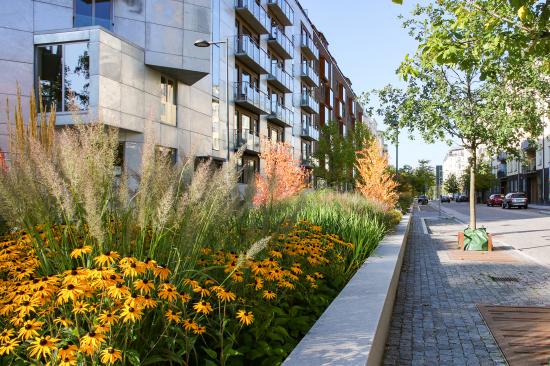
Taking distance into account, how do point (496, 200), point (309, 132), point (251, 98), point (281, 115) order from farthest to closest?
point (496, 200) → point (309, 132) → point (281, 115) → point (251, 98)

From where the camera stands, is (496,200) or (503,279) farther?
(496,200)

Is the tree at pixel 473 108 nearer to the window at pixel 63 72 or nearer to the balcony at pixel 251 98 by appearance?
the window at pixel 63 72

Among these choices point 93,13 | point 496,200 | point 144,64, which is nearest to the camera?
point 93,13

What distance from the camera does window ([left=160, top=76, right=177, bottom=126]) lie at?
68.4ft

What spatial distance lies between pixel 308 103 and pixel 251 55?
600 inches

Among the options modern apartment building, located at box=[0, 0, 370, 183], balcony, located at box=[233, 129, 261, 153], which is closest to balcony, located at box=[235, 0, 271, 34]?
modern apartment building, located at box=[0, 0, 370, 183]

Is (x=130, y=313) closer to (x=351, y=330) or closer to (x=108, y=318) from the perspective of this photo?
(x=108, y=318)

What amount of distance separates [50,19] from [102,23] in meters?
2.01

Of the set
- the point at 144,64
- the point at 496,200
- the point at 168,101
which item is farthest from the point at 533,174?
the point at 144,64

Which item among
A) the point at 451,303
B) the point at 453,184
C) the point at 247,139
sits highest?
the point at 247,139

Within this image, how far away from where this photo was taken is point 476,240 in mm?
12148

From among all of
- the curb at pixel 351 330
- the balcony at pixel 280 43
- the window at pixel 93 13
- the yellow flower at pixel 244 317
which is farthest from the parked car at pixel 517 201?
the yellow flower at pixel 244 317

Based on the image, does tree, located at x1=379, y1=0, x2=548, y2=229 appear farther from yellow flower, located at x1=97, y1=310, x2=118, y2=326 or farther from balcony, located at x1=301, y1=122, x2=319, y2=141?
balcony, located at x1=301, y1=122, x2=319, y2=141

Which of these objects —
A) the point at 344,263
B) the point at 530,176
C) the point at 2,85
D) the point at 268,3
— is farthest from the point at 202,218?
the point at 530,176
